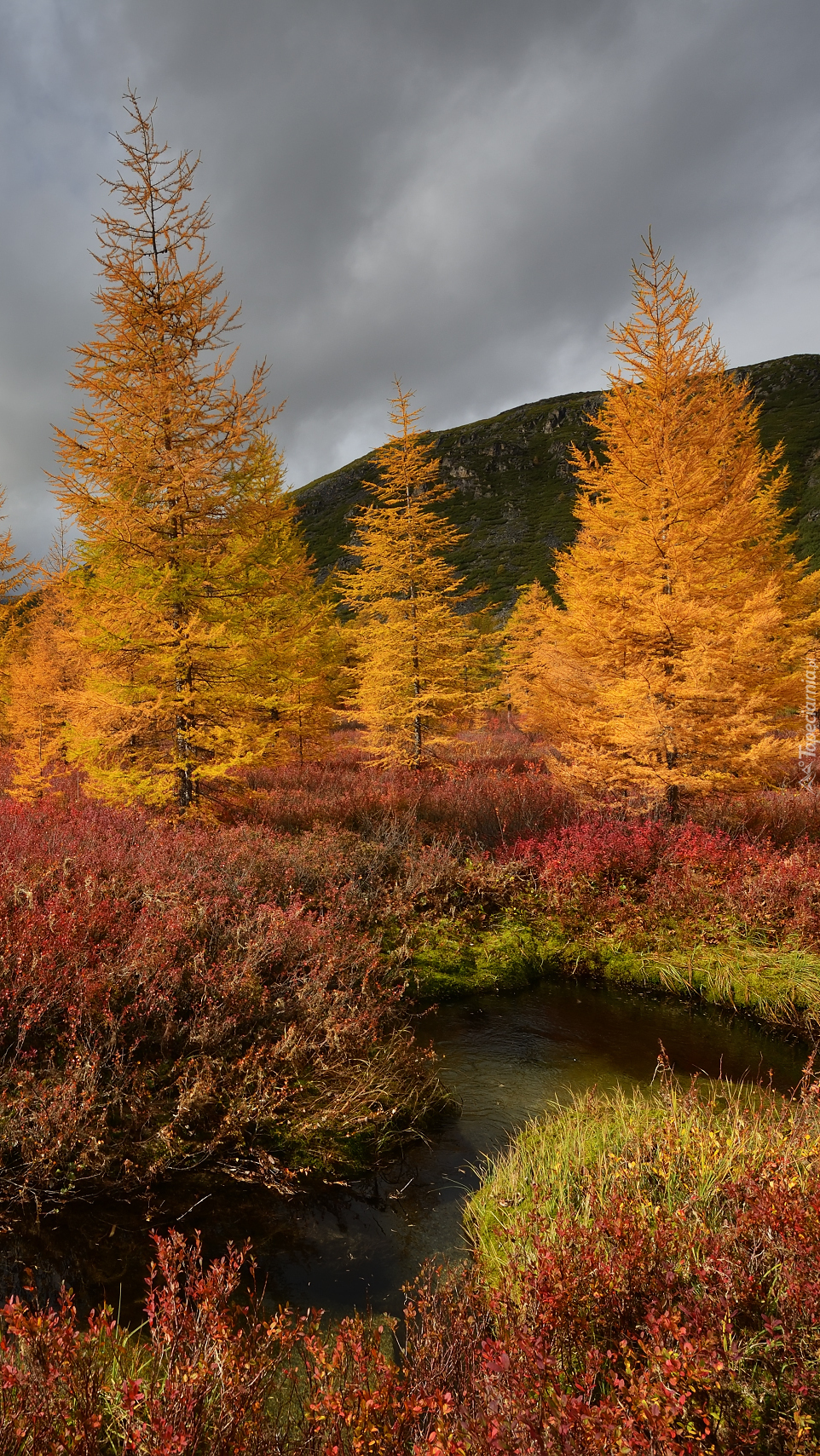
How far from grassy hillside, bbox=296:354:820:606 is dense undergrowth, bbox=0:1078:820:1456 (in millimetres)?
69009

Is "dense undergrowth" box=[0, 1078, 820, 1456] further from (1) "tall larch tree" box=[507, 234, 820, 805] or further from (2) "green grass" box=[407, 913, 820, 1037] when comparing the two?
(1) "tall larch tree" box=[507, 234, 820, 805]

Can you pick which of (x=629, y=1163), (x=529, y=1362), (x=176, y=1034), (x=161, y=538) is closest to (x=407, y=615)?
(x=161, y=538)

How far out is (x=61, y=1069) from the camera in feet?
15.9

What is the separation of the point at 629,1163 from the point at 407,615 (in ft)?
49.0

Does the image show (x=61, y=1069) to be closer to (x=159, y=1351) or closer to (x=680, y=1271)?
(x=159, y=1351)

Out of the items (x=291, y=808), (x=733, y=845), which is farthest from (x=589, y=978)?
(x=291, y=808)

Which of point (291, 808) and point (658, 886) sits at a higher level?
point (291, 808)

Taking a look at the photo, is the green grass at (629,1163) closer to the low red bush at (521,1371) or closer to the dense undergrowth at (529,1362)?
the dense undergrowth at (529,1362)

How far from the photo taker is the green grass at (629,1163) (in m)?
3.47

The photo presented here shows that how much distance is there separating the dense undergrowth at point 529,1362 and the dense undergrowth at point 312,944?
60.0 inches

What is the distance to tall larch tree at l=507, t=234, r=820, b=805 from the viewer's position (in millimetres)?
9883

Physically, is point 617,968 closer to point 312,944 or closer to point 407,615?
point 312,944

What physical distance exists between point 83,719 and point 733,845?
34.3ft

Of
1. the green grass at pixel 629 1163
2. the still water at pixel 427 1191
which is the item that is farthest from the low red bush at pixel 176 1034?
the green grass at pixel 629 1163
